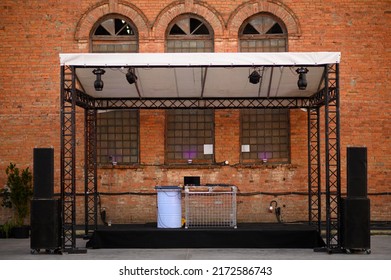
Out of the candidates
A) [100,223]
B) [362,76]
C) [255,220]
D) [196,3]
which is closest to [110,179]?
[100,223]

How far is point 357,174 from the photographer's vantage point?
12.2 meters

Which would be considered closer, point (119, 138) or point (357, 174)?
point (357, 174)

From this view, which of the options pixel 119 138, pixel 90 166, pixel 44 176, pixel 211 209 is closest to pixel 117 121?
pixel 119 138

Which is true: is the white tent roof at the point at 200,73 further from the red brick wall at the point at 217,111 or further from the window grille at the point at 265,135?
the red brick wall at the point at 217,111

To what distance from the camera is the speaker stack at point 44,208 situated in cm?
1227

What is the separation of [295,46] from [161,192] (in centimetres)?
591

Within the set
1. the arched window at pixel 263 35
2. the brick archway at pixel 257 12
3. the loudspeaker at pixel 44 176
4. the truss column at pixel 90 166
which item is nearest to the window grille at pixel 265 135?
the arched window at pixel 263 35

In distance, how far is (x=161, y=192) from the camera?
46.4 ft

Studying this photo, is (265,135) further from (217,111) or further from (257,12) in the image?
(257,12)

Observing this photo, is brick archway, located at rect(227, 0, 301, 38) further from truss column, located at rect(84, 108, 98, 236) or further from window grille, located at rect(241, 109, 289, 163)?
truss column, located at rect(84, 108, 98, 236)

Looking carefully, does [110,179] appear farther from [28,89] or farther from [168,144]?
[28,89]

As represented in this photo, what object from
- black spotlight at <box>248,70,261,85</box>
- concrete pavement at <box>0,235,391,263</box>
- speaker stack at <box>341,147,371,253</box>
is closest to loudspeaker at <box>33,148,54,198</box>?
concrete pavement at <box>0,235,391,263</box>

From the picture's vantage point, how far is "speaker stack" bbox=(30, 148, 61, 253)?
12.3m

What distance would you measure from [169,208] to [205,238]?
1.25 metres
